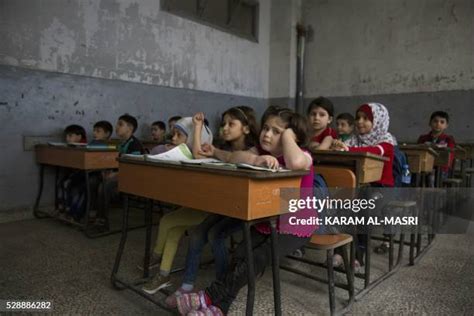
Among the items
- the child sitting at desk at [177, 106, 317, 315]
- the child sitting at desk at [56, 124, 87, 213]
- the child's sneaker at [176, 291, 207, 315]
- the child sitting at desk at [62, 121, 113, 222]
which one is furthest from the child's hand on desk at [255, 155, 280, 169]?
the child sitting at desk at [56, 124, 87, 213]

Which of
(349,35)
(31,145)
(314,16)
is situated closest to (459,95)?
(349,35)

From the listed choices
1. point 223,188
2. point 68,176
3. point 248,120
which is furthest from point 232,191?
point 68,176

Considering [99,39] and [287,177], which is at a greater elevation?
[99,39]

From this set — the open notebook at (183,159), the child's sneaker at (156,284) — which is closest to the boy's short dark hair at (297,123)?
the open notebook at (183,159)

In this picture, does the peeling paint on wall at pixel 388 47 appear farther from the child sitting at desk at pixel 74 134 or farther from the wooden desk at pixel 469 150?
the child sitting at desk at pixel 74 134

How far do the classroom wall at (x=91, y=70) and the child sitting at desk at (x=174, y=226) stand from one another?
2126mm

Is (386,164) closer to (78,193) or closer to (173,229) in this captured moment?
(173,229)

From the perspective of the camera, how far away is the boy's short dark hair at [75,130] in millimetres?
3572

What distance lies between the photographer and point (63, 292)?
1.92 meters

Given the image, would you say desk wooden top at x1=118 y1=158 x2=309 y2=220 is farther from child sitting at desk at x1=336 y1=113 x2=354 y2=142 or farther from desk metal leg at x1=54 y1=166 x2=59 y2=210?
desk metal leg at x1=54 y1=166 x2=59 y2=210

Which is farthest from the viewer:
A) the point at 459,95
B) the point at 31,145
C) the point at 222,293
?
the point at 459,95

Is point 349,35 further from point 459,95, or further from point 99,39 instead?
point 99,39

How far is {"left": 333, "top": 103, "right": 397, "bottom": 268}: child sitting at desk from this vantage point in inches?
91.1

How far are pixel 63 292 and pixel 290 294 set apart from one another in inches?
47.0
